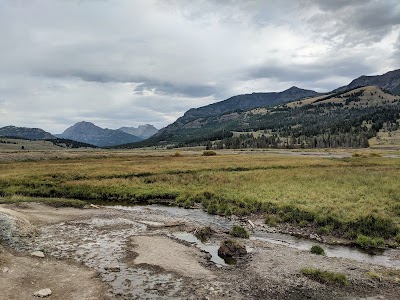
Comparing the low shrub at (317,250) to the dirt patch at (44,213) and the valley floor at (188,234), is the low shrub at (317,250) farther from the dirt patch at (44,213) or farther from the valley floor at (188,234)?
the dirt patch at (44,213)

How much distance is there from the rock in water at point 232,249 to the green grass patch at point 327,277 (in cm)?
489

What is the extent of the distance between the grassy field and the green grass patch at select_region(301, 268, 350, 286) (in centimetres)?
1037

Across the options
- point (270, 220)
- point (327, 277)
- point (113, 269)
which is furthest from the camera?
point (270, 220)

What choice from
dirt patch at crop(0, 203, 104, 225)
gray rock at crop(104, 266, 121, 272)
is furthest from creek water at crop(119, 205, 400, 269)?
dirt patch at crop(0, 203, 104, 225)

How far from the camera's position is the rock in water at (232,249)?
22.9 m

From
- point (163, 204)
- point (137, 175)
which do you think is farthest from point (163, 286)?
point (137, 175)

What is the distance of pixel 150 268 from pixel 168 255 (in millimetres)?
2467

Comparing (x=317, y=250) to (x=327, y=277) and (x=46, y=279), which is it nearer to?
(x=327, y=277)

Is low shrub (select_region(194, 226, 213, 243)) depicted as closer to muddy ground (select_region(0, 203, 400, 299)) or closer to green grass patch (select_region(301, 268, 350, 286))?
muddy ground (select_region(0, 203, 400, 299))

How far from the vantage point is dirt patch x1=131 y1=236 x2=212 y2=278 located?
19.8 metres

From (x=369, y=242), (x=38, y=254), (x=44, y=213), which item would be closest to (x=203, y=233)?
(x=38, y=254)

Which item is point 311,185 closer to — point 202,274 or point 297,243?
point 297,243

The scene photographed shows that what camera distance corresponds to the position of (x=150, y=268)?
65.6 feet

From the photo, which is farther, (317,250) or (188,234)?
(188,234)
